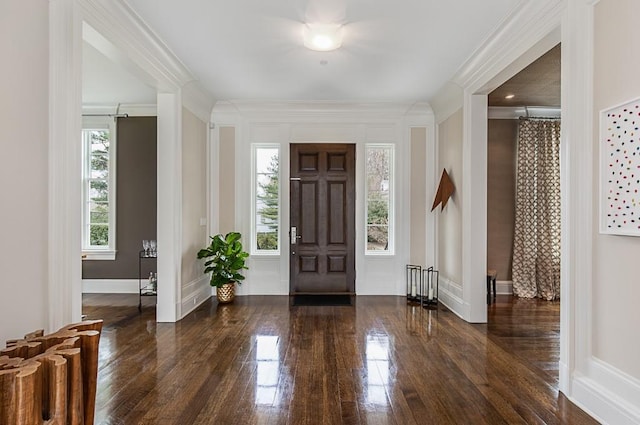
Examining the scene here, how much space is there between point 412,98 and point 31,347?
5124mm

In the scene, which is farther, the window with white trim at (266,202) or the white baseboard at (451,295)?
the window with white trim at (266,202)

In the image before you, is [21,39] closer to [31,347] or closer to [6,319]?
[6,319]

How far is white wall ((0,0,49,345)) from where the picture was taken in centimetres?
202

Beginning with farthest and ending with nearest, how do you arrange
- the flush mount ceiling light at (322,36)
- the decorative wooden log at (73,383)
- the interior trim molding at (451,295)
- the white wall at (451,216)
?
the white wall at (451,216), the interior trim molding at (451,295), the flush mount ceiling light at (322,36), the decorative wooden log at (73,383)

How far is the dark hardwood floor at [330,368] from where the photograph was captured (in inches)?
94.2

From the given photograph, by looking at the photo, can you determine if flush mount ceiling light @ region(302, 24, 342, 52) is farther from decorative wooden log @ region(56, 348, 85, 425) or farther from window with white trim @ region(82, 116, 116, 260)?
window with white trim @ region(82, 116, 116, 260)

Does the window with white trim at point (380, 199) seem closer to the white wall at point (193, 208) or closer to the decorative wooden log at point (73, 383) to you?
the white wall at point (193, 208)

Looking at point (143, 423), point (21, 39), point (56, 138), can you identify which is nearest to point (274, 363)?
point (143, 423)

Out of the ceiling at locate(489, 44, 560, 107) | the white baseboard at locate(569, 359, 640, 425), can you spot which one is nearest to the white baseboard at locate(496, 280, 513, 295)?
the ceiling at locate(489, 44, 560, 107)

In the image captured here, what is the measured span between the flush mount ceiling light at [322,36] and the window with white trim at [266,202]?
8.42 ft

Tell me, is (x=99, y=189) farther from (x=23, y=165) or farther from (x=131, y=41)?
(x=23, y=165)

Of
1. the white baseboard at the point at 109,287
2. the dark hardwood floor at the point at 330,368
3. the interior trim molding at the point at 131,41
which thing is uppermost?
the interior trim molding at the point at 131,41

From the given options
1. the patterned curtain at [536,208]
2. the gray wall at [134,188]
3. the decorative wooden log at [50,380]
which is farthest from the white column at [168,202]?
the patterned curtain at [536,208]

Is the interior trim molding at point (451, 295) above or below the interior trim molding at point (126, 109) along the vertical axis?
below
